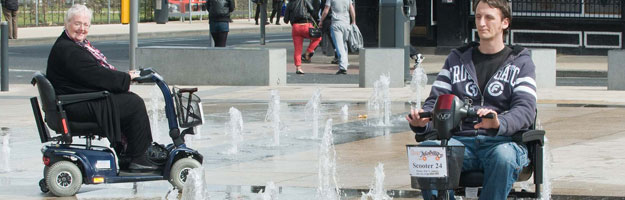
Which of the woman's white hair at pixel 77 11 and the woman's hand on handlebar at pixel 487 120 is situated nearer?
the woman's hand on handlebar at pixel 487 120

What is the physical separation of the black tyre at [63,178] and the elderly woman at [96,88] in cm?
31

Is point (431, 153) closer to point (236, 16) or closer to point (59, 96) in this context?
point (59, 96)

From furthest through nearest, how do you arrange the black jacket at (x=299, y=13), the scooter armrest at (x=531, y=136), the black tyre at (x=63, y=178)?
the black jacket at (x=299, y=13)
the black tyre at (x=63, y=178)
the scooter armrest at (x=531, y=136)

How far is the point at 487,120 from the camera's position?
567 centimetres

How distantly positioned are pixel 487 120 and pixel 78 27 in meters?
3.45

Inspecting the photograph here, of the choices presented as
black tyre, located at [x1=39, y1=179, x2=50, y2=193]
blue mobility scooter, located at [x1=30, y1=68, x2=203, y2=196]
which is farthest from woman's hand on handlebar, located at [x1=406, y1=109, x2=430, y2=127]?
black tyre, located at [x1=39, y1=179, x2=50, y2=193]

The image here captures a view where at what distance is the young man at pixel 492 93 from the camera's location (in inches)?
226

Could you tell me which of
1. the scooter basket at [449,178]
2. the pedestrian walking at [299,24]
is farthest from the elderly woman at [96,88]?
the pedestrian walking at [299,24]

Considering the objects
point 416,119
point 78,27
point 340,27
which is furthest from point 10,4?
point 416,119

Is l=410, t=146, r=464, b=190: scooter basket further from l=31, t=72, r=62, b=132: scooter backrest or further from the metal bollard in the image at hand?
the metal bollard

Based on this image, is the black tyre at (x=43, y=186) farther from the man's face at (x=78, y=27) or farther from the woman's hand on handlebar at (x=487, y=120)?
the woman's hand on handlebar at (x=487, y=120)

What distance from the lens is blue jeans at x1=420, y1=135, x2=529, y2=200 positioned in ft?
18.7

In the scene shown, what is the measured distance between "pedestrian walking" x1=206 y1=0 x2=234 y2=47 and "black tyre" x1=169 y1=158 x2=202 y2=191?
38.7ft

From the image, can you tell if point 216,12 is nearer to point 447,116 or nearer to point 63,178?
point 63,178
